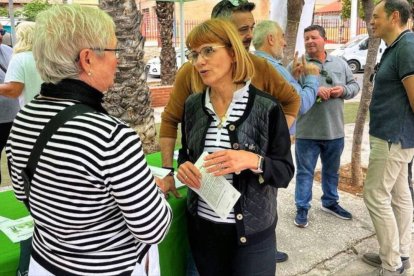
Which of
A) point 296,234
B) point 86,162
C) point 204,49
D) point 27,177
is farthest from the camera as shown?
point 296,234

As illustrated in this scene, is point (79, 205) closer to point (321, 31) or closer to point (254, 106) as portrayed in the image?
point (254, 106)

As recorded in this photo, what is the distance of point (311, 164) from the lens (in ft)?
12.6

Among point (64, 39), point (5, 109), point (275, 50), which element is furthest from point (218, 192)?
point (5, 109)

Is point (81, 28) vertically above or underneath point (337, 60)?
above

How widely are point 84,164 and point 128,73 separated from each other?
3.65 m

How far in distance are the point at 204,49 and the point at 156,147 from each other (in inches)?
135

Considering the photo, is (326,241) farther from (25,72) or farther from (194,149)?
(25,72)

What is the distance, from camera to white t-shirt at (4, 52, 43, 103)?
3555mm

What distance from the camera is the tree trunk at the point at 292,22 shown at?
4824mm

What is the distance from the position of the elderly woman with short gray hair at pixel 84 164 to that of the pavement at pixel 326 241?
2.13 meters

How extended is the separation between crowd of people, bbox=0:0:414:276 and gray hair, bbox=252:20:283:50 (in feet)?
0.04

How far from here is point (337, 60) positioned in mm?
3916

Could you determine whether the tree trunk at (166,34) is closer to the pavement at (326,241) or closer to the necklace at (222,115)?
the pavement at (326,241)

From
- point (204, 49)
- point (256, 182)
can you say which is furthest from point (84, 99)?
point (256, 182)
